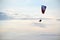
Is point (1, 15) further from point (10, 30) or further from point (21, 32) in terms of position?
point (21, 32)

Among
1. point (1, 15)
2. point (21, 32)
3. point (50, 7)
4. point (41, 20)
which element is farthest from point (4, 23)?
point (50, 7)

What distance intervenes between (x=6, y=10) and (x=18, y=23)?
0.33 meters

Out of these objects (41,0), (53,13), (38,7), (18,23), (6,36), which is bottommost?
(6,36)

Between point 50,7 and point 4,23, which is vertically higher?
point 50,7

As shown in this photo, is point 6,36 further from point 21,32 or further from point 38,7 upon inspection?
point 38,7

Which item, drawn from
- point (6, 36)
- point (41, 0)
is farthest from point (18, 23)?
point (41, 0)

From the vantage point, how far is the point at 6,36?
2.04 metres

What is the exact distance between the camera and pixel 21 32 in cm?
206

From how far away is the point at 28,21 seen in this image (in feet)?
6.79

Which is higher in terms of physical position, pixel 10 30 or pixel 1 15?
pixel 1 15

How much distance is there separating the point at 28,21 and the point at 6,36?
494 millimetres

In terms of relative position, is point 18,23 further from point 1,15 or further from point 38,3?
point 38,3

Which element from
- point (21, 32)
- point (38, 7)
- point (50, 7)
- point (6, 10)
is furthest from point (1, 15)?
point (50, 7)

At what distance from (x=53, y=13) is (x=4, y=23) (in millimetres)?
940
